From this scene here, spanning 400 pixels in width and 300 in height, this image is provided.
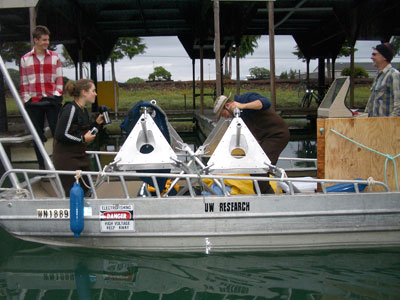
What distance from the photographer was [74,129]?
4551 millimetres

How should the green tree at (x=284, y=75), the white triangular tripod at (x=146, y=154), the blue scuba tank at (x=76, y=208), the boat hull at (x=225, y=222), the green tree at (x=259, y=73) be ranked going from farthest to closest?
the green tree at (x=284, y=75) → the green tree at (x=259, y=73) → the white triangular tripod at (x=146, y=154) → the boat hull at (x=225, y=222) → the blue scuba tank at (x=76, y=208)

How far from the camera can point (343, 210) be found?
13.8ft

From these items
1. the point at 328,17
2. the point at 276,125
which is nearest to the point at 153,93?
the point at 328,17

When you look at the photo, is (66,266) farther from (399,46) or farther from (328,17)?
(399,46)

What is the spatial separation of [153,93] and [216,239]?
2943cm

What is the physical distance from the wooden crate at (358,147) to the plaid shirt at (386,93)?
312 mm

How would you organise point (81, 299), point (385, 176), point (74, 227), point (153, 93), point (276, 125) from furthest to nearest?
1. point (153, 93)
2. point (276, 125)
3. point (385, 176)
4. point (74, 227)
5. point (81, 299)

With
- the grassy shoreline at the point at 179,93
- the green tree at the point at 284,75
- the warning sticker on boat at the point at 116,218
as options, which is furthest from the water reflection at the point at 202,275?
the green tree at the point at 284,75

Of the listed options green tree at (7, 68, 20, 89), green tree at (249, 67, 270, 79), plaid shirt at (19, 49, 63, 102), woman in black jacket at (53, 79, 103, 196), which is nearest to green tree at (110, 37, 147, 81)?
green tree at (249, 67, 270, 79)

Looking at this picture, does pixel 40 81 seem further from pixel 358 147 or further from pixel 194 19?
pixel 194 19

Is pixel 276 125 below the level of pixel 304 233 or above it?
above

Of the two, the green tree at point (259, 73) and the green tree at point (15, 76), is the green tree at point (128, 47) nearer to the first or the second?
the green tree at point (259, 73)

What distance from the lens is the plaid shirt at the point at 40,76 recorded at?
5809 millimetres

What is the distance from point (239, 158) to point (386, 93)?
1.89 meters
